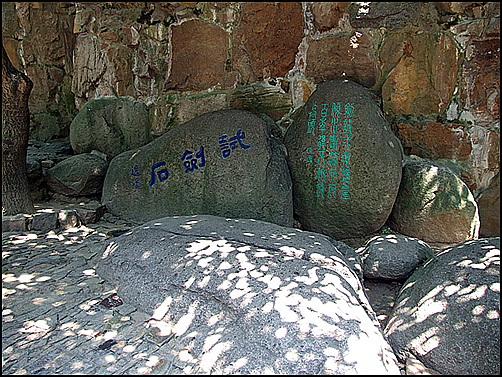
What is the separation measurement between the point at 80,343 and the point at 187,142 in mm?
2726

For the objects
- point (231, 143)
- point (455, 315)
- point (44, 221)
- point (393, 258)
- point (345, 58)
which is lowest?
point (393, 258)

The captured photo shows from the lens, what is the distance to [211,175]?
14.4 feet

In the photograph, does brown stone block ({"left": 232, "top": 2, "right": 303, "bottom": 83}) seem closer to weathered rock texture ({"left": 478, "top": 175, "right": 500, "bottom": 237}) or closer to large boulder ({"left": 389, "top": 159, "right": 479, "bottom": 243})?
large boulder ({"left": 389, "top": 159, "right": 479, "bottom": 243})

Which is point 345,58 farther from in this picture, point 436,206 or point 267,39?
point 436,206

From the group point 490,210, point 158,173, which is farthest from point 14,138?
point 490,210

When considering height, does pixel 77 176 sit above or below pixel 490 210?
above

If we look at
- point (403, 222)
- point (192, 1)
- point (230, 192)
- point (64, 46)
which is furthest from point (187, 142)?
point (64, 46)

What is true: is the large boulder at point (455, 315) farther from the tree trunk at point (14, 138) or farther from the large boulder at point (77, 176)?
the large boulder at point (77, 176)

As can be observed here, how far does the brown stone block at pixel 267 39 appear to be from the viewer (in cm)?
473

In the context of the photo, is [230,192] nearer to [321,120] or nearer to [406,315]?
[321,120]

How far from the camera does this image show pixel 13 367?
6.65 ft

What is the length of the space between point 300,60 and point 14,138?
3392 millimetres

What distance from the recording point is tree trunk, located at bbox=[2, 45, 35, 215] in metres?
4.07

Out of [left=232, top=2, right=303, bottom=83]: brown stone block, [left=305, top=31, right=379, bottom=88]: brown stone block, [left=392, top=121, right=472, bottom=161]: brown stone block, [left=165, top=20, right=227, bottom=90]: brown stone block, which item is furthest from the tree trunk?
[left=392, top=121, right=472, bottom=161]: brown stone block
